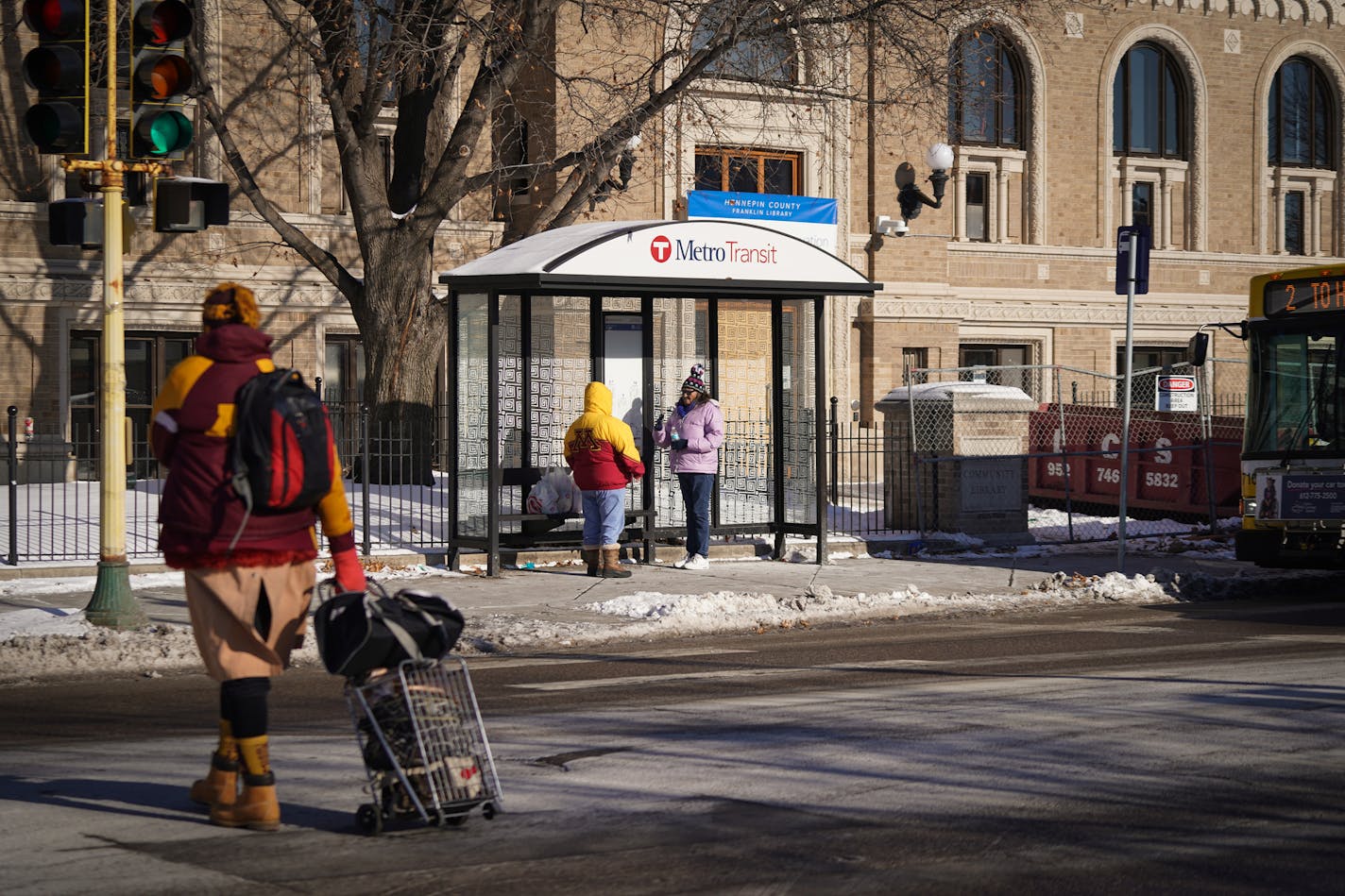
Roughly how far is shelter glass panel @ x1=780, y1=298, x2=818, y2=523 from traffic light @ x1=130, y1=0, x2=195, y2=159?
779cm

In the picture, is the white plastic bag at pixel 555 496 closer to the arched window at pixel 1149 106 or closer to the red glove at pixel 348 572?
the red glove at pixel 348 572

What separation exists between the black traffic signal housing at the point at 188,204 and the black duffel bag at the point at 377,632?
6.37 m

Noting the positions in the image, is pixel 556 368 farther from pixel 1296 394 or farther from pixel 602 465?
pixel 1296 394

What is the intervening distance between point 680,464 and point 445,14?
22.1 ft

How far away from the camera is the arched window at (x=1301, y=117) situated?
38125mm

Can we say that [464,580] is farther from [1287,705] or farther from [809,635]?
[1287,705]

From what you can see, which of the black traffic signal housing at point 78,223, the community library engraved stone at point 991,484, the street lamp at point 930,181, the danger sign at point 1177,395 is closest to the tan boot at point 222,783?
the black traffic signal housing at point 78,223

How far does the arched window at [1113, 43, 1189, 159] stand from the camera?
3653cm

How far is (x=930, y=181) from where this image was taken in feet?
107

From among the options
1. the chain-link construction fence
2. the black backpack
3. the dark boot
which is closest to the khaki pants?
the black backpack

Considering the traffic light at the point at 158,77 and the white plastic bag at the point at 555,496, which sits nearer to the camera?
the traffic light at the point at 158,77

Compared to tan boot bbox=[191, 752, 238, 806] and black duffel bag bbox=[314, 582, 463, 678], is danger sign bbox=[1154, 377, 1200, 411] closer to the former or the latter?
black duffel bag bbox=[314, 582, 463, 678]

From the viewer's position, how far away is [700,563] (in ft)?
54.0

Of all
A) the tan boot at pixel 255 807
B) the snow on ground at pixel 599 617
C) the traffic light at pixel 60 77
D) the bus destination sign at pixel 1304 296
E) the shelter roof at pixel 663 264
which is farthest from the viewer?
the bus destination sign at pixel 1304 296
